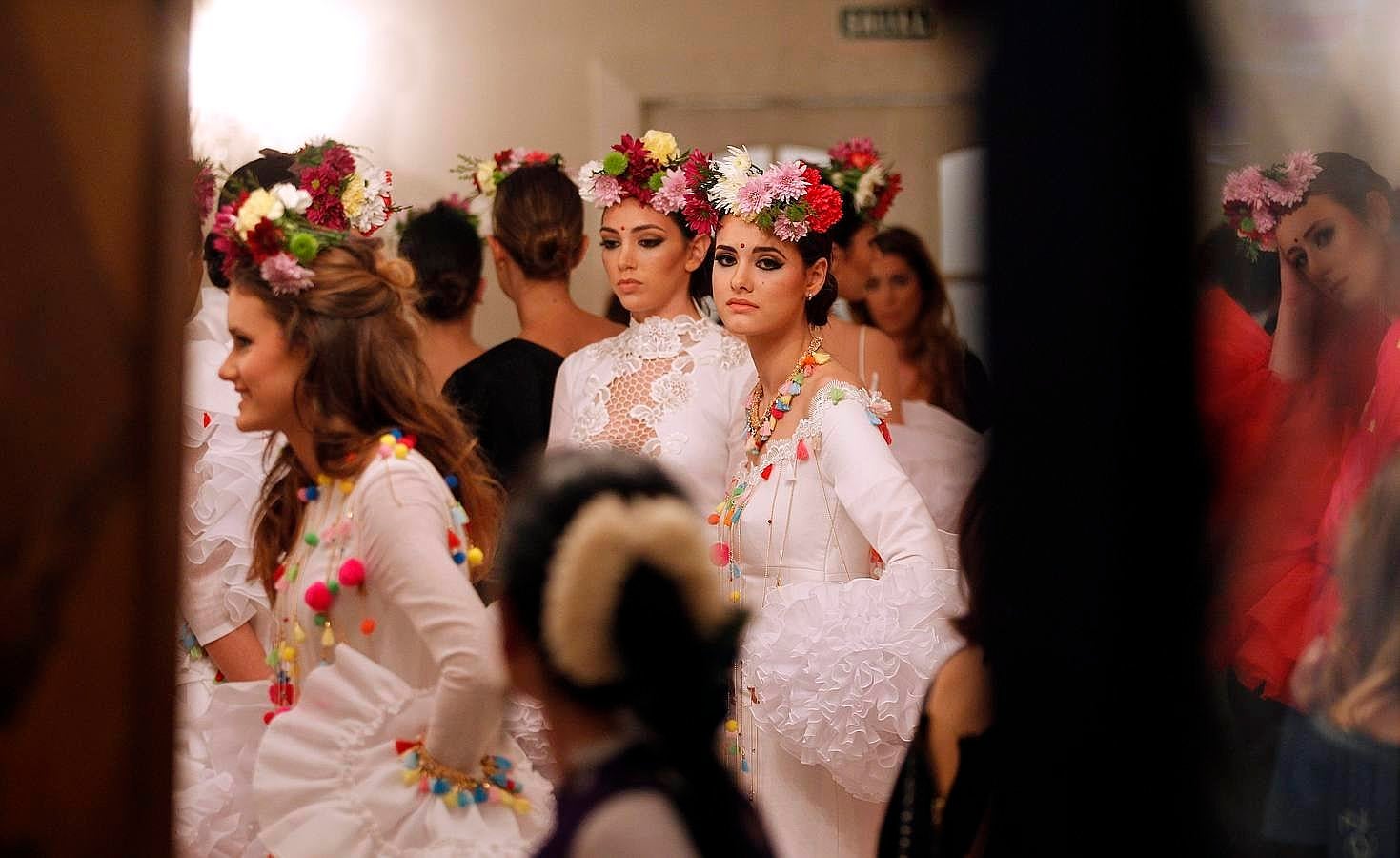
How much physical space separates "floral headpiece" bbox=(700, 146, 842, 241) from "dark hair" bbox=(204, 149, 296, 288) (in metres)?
0.90

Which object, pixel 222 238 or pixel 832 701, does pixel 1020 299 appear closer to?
pixel 832 701

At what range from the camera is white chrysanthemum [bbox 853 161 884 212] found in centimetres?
406

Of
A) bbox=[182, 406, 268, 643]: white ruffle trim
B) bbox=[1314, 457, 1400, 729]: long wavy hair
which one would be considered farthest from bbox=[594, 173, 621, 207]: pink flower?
bbox=[1314, 457, 1400, 729]: long wavy hair

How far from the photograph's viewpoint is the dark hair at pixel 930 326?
416 cm

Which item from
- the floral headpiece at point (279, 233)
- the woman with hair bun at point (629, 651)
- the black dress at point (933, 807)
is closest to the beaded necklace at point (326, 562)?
the floral headpiece at point (279, 233)

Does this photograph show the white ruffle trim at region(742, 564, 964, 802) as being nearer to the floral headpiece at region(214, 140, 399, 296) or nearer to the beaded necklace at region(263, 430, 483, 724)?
the beaded necklace at region(263, 430, 483, 724)

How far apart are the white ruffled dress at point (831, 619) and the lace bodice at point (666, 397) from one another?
337mm

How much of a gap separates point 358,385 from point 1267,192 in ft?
6.34

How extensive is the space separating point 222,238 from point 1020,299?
167 centimetres

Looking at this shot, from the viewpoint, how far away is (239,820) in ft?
8.31

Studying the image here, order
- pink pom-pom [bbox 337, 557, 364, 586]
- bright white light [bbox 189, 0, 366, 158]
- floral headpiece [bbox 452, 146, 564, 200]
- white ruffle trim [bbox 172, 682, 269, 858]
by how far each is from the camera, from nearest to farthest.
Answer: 1. pink pom-pom [bbox 337, 557, 364, 586]
2. white ruffle trim [bbox 172, 682, 269, 858]
3. bright white light [bbox 189, 0, 366, 158]
4. floral headpiece [bbox 452, 146, 564, 200]

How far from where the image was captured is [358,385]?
8.29 ft

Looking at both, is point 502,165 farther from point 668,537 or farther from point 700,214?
point 668,537

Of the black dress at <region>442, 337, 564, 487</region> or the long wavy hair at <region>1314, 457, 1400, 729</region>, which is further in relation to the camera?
the black dress at <region>442, 337, 564, 487</region>
